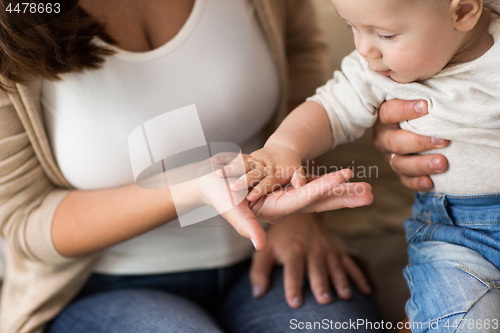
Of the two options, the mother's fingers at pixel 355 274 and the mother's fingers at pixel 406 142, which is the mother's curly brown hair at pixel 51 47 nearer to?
the mother's fingers at pixel 406 142

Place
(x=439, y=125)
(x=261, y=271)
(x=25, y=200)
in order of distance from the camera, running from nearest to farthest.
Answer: (x=439, y=125) → (x=25, y=200) → (x=261, y=271)

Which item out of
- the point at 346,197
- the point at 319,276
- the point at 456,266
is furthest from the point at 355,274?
the point at 346,197

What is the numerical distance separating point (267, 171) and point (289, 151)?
52mm

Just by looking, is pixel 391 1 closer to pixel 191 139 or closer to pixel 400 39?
pixel 400 39

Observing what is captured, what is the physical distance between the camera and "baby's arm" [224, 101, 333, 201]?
1.33 ft

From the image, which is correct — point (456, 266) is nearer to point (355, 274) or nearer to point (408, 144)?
point (408, 144)

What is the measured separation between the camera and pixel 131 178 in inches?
22.4

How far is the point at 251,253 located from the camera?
747 millimetres

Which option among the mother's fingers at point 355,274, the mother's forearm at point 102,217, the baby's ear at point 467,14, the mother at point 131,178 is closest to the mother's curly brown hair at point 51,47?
the mother at point 131,178

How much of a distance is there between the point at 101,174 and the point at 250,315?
338mm

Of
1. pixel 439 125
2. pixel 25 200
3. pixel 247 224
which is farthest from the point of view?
pixel 25 200

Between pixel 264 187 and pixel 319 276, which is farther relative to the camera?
pixel 319 276

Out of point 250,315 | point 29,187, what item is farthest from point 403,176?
point 29,187

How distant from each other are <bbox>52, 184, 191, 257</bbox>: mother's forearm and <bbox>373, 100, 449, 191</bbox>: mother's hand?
33 cm
